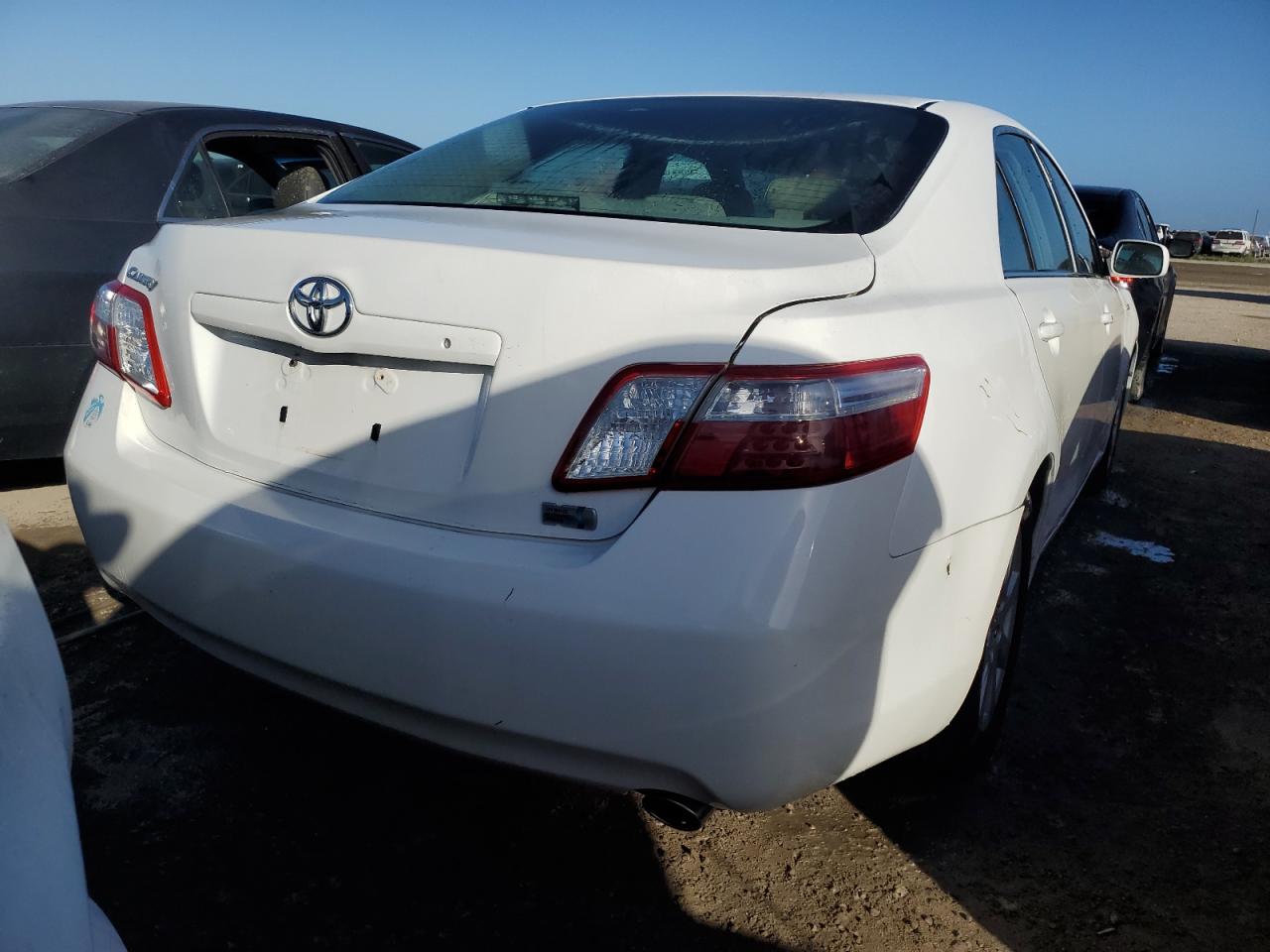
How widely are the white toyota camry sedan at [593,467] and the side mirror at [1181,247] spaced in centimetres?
448

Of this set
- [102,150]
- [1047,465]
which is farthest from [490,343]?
[102,150]

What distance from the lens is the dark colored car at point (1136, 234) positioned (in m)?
7.42

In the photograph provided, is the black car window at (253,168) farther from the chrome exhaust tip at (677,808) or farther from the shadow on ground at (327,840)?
the chrome exhaust tip at (677,808)

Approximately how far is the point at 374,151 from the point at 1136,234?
559 cm

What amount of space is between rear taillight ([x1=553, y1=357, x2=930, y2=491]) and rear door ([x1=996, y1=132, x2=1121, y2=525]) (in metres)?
1.07

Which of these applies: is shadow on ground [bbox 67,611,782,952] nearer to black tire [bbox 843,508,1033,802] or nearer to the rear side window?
black tire [bbox 843,508,1033,802]

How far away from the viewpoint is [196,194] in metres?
4.43

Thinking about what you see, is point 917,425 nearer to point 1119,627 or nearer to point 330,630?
point 330,630

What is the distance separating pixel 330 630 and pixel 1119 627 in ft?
9.00

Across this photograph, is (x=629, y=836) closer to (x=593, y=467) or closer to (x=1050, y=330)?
(x=593, y=467)

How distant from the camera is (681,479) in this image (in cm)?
162

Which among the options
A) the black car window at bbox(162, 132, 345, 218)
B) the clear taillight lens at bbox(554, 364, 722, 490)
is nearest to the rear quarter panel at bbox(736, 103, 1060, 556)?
the clear taillight lens at bbox(554, 364, 722, 490)

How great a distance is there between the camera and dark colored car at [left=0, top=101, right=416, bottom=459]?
3.74 meters

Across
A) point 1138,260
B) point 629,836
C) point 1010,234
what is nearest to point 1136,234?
point 1138,260
